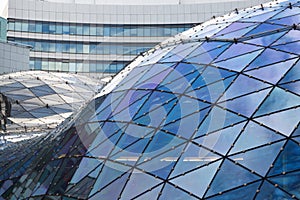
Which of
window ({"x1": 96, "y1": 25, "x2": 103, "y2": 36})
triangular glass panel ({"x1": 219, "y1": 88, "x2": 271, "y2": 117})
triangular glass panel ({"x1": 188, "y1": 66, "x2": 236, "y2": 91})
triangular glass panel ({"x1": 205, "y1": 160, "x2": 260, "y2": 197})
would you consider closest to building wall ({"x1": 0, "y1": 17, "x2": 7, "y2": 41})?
window ({"x1": 96, "y1": 25, "x2": 103, "y2": 36})

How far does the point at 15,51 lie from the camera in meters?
52.1

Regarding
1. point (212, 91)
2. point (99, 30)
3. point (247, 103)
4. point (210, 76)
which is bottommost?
point (247, 103)

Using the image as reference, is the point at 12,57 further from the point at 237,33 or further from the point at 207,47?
the point at 237,33

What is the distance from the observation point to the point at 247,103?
1516 cm

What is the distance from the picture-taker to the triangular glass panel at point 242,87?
1550cm

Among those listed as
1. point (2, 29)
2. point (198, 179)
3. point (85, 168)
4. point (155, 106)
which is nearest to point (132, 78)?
point (155, 106)

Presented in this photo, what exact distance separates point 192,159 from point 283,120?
2275mm

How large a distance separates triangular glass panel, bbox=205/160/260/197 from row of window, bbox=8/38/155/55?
55320 millimetres

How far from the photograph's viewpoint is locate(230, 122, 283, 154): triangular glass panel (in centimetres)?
1411

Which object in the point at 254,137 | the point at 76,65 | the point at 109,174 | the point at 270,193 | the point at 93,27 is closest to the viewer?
the point at 270,193

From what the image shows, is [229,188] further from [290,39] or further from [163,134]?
[290,39]

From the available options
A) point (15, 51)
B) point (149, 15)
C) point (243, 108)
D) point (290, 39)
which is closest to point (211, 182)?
point (243, 108)

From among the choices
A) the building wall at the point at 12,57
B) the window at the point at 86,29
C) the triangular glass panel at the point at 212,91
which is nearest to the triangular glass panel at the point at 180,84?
the triangular glass panel at the point at 212,91

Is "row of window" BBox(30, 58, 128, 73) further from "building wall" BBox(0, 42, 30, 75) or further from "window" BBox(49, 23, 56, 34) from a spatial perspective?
"building wall" BBox(0, 42, 30, 75)
